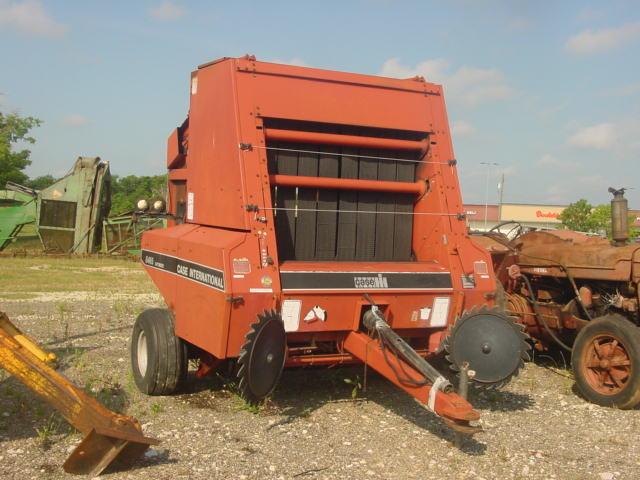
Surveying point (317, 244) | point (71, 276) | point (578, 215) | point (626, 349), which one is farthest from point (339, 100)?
point (578, 215)

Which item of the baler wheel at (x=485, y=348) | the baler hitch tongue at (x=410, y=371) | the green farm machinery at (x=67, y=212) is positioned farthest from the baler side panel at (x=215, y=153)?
the green farm machinery at (x=67, y=212)

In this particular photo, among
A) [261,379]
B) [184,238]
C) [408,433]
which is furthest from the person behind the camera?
[184,238]

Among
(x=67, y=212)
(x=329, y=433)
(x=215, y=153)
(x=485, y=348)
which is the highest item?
(x=215, y=153)

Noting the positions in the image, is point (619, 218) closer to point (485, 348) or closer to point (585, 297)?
point (585, 297)

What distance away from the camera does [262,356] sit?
16.4 ft

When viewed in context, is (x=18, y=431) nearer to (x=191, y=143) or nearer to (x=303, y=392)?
(x=303, y=392)

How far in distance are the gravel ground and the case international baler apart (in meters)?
0.39

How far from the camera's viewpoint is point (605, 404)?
6363 mm

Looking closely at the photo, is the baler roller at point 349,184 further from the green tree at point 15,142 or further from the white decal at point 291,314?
the green tree at point 15,142

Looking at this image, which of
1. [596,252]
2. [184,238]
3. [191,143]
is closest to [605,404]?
[596,252]

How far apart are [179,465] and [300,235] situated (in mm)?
2493

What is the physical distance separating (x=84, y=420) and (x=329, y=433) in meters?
1.89

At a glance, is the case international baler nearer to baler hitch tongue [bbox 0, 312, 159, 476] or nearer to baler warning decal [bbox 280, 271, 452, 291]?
baler warning decal [bbox 280, 271, 452, 291]

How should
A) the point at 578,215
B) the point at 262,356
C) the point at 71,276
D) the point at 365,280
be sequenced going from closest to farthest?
the point at 262,356, the point at 365,280, the point at 71,276, the point at 578,215
